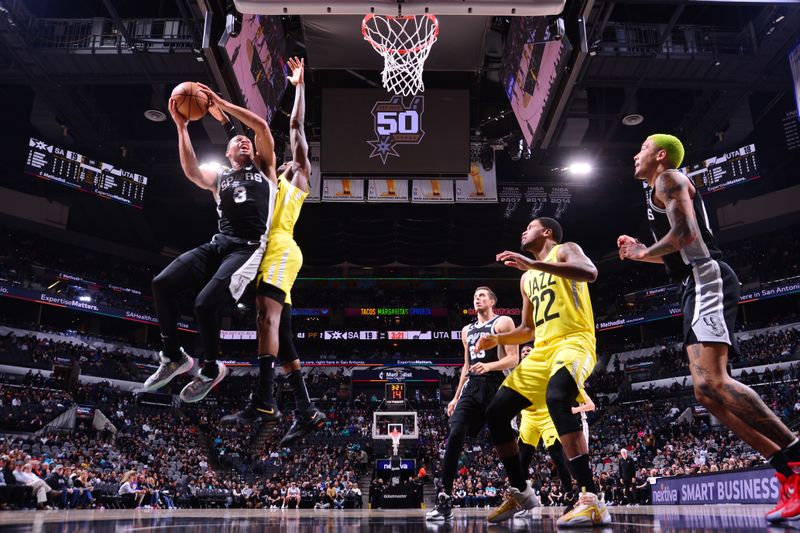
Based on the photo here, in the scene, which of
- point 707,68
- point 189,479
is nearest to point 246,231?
point 707,68

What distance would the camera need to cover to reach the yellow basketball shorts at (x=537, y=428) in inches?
279

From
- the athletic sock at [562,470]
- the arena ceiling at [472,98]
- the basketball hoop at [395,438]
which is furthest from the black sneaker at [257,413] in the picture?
the basketball hoop at [395,438]

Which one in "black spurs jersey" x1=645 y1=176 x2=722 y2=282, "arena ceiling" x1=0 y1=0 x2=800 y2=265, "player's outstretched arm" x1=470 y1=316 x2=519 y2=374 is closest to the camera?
"black spurs jersey" x1=645 y1=176 x2=722 y2=282

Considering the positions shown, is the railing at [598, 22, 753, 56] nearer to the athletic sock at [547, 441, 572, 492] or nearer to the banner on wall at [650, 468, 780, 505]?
the banner on wall at [650, 468, 780, 505]

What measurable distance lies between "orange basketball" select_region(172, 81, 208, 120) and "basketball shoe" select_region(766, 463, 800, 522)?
4.68 m

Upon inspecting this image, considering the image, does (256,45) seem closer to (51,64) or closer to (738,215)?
(51,64)

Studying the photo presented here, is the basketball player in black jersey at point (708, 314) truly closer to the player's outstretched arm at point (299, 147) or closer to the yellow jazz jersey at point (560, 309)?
the yellow jazz jersey at point (560, 309)

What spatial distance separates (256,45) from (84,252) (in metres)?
27.1

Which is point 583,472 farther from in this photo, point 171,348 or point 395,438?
point 395,438

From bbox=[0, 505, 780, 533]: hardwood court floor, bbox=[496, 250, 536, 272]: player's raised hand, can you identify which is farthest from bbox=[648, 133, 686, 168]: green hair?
bbox=[0, 505, 780, 533]: hardwood court floor

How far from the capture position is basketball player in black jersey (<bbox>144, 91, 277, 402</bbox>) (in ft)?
13.3

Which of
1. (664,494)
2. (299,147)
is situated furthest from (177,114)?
(664,494)

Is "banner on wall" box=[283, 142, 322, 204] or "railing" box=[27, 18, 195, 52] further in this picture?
"banner on wall" box=[283, 142, 322, 204]

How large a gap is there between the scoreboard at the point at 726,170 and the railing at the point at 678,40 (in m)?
7.34
